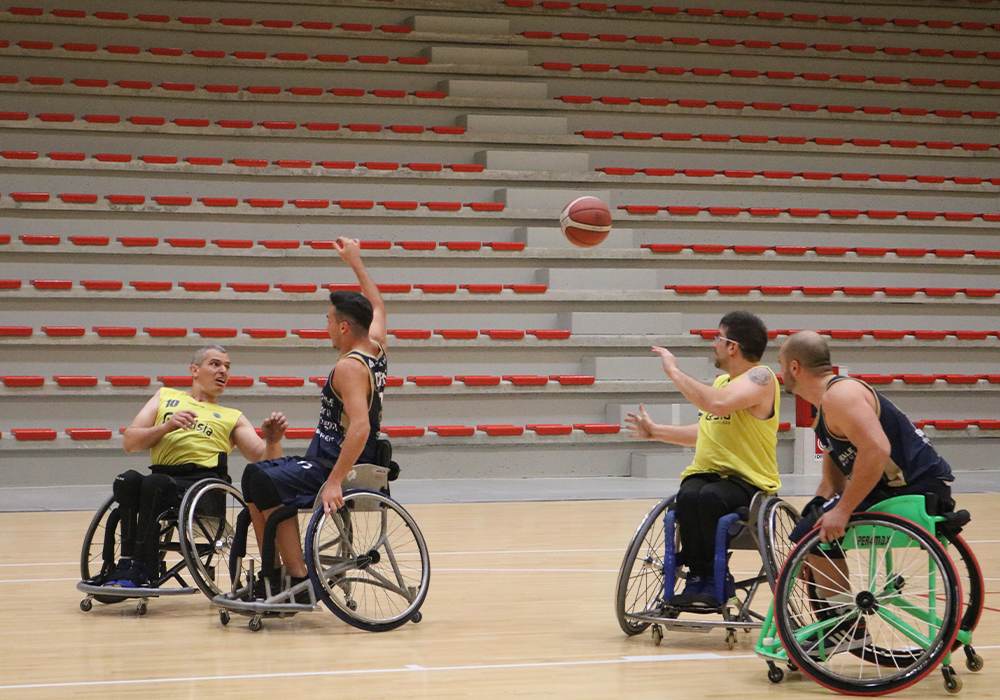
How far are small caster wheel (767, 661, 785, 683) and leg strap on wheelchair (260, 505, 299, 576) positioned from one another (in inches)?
59.4

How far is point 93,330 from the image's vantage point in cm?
793

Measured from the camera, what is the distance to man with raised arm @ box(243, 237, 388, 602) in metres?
3.48

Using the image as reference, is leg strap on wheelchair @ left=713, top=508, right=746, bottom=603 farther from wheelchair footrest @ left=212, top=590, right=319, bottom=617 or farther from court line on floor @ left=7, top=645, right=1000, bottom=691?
wheelchair footrest @ left=212, top=590, right=319, bottom=617

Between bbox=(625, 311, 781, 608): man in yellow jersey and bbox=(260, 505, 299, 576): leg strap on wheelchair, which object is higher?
bbox=(625, 311, 781, 608): man in yellow jersey

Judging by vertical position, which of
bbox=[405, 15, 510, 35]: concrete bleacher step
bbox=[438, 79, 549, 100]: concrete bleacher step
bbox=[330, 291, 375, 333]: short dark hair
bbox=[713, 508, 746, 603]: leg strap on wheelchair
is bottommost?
bbox=[713, 508, 746, 603]: leg strap on wheelchair

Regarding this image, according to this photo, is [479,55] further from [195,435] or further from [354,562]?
[354,562]

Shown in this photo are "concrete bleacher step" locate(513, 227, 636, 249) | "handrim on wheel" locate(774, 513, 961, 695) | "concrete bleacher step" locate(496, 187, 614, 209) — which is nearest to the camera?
"handrim on wheel" locate(774, 513, 961, 695)

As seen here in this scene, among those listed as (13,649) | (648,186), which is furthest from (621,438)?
(13,649)

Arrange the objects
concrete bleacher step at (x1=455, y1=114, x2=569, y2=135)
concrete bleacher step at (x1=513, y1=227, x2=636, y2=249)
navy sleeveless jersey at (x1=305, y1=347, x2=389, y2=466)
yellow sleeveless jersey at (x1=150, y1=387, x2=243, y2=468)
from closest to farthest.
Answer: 1. navy sleeveless jersey at (x1=305, y1=347, x2=389, y2=466)
2. yellow sleeveless jersey at (x1=150, y1=387, x2=243, y2=468)
3. concrete bleacher step at (x1=513, y1=227, x2=636, y2=249)
4. concrete bleacher step at (x1=455, y1=114, x2=569, y2=135)

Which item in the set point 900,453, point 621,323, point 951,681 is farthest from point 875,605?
point 621,323

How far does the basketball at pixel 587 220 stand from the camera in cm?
623

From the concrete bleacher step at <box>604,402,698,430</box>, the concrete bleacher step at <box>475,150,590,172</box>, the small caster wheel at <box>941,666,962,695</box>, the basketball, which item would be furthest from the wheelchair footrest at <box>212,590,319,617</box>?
the concrete bleacher step at <box>475,150,590,172</box>

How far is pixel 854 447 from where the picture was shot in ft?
9.27

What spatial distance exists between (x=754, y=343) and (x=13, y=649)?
2.32 metres
